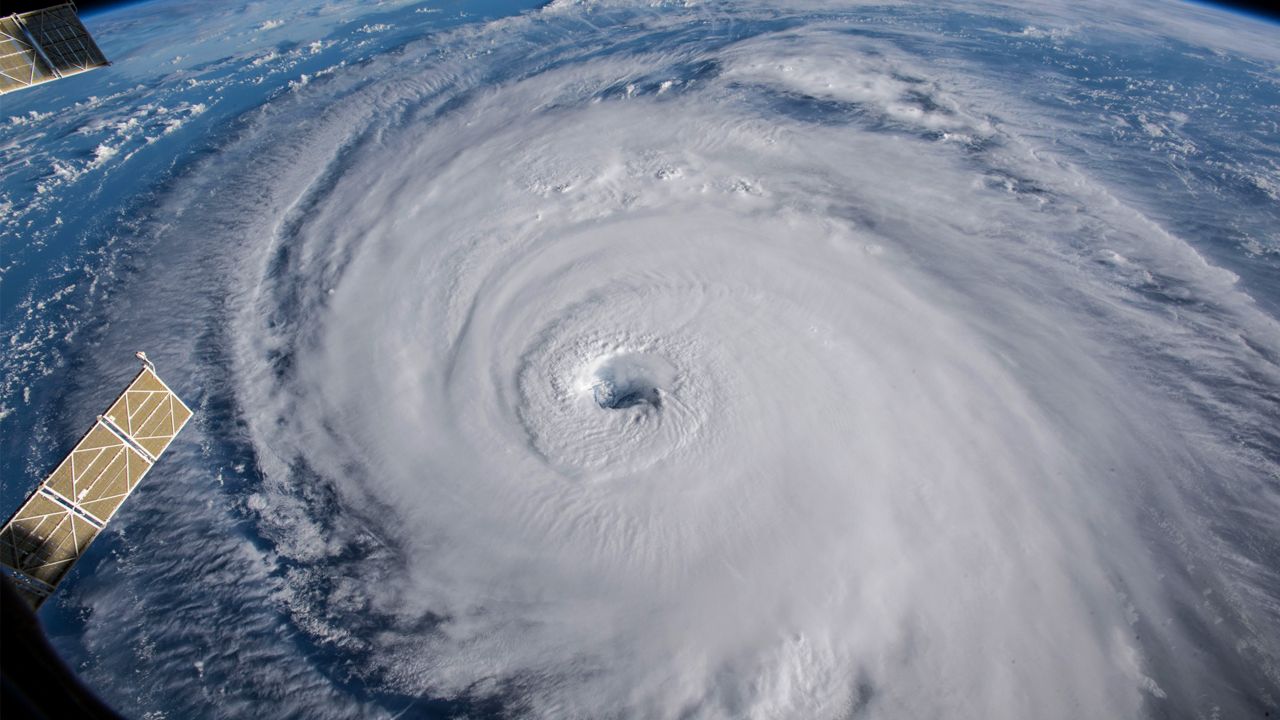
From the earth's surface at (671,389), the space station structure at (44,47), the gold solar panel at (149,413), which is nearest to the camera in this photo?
the earth's surface at (671,389)

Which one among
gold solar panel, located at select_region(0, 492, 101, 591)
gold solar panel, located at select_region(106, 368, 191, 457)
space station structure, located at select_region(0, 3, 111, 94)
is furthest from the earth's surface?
space station structure, located at select_region(0, 3, 111, 94)

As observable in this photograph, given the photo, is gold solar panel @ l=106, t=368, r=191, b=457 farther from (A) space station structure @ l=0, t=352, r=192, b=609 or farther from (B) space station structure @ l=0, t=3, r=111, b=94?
(B) space station structure @ l=0, t=3, r=111, b=94

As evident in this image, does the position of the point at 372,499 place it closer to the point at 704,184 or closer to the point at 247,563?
the point at 247,563

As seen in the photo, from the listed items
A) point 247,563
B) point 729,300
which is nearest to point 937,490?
point 729,300

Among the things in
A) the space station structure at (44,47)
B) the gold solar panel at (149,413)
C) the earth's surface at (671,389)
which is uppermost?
the space station structure at (44,47)

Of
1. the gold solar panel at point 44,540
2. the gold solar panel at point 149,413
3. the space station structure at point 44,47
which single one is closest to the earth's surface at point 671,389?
the gold solar panel at point 149,413

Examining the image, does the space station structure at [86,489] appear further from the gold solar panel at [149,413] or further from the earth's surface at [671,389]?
the earth's surface at [671,389]
